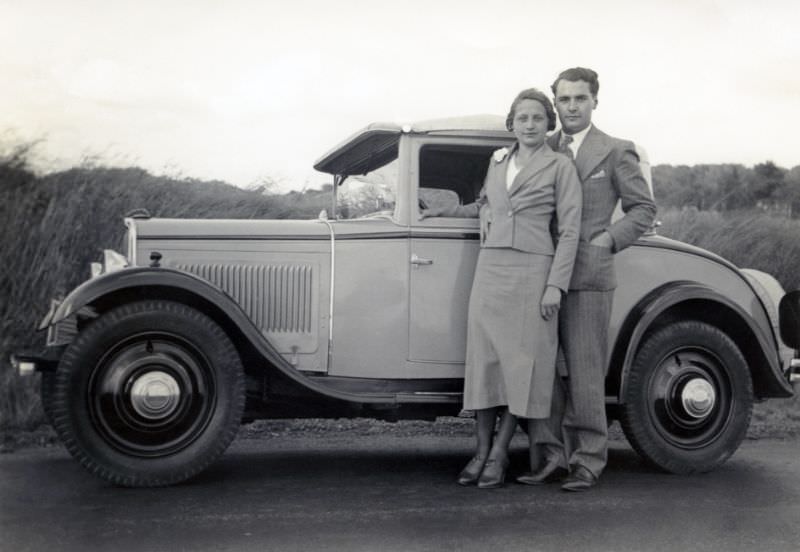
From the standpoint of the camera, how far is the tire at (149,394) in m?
3.96

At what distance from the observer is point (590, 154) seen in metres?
4.39

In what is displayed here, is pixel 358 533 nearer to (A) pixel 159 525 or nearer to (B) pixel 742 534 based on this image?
(A) pixel 159 525

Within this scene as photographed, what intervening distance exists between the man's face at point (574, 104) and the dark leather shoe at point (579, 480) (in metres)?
1.67

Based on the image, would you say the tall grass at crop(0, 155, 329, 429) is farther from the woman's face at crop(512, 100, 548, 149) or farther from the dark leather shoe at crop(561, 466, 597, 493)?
the dark leather shoe at crop(561, 466, 597, 493)

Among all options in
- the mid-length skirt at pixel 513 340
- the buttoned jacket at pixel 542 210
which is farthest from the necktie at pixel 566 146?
the mid-length skirt at pixel 513 340

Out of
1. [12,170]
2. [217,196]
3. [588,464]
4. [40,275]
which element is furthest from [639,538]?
[217,196]

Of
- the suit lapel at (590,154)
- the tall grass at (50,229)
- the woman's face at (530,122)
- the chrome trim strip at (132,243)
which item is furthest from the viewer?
the tall grass at (50,229)

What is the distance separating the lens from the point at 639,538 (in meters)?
3.38

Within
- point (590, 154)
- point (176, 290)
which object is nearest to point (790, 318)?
point (590, 154)

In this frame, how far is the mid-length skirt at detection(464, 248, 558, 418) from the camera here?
4195 millimetres

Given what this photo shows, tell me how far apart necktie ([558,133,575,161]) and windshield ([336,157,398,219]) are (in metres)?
0.87

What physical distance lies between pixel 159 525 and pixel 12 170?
354 cm

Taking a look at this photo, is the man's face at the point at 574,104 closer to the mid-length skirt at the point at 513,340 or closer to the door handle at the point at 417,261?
the mid-length skirt at the point at 513,340

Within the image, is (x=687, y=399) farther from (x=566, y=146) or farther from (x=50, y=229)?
(x=50, y=229)
